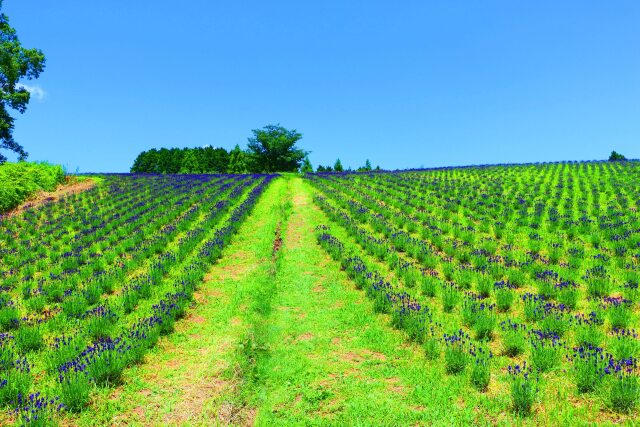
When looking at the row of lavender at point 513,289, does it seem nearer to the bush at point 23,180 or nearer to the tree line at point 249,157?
the bush at point 23,180

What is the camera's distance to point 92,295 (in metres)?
8.84

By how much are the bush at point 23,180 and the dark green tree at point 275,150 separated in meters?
42.1

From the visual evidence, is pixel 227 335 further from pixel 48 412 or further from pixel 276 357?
pixel 48 412

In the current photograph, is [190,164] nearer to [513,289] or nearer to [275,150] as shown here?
[275,150]

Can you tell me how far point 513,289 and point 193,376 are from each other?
7.36m

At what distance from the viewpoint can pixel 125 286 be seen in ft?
32.1

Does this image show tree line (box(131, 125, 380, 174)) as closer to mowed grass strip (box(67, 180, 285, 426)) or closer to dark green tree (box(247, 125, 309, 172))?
dark green tree (box(247, 125, 309, 172))

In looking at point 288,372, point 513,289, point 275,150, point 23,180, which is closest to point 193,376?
point 288,372

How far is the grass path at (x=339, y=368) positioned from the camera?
206 inches

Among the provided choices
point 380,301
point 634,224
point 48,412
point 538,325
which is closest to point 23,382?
point 48,412

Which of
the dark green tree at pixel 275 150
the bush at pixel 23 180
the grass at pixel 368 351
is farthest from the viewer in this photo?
the dark green tree at pixel 275 150

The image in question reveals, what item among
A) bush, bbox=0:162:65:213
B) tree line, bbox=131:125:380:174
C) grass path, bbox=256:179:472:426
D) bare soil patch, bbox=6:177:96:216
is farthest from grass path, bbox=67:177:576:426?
tree line, bbox=131:125:380:174

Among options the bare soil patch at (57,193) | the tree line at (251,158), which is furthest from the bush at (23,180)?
the tree line at (251,158)

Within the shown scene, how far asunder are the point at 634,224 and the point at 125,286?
17748 millimetres
